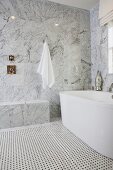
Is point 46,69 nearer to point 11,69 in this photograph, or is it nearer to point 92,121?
point 11,69

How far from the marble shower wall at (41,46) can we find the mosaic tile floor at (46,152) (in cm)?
91

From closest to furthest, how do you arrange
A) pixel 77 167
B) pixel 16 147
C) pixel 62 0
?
pixel 77 167, pixel 16 147, pixel 62 0

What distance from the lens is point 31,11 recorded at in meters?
3.18

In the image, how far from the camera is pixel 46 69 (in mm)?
3137

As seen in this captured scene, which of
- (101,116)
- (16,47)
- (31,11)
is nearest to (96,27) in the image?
(31,11)

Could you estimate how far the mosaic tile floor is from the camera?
64.9 inches

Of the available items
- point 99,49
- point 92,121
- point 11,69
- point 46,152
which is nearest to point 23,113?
point 11,69

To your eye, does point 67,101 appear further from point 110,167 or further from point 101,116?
point 110,167

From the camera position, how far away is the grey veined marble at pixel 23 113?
108 inches

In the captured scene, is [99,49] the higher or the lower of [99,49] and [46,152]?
the higher

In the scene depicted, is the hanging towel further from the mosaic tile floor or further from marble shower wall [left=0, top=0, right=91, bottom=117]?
the mosaic tile floor

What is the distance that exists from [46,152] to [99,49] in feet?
8.01

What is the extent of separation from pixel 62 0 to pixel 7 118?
2.61 meters

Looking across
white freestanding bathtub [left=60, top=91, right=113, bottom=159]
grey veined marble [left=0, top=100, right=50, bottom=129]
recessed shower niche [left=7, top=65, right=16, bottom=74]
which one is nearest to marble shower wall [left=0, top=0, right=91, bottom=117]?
recessed shower niche [left=7, top=65, right=16, bottom=74]
